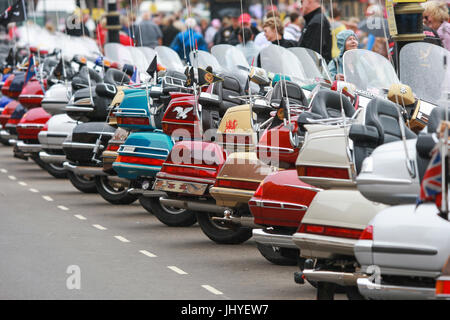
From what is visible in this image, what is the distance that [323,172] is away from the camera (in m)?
8.38

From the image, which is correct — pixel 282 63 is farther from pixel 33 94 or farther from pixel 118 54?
pixel 33 94

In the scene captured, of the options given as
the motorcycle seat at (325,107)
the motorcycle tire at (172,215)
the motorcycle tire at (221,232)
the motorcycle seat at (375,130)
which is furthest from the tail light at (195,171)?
the motorcycle seat at (375,130)

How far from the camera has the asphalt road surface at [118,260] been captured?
9195mm

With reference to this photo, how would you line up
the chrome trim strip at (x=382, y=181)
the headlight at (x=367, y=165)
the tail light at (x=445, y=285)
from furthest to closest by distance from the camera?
the headlight at (x=367, y=165) < the chrome trim strip at (x=382, y=181) < the tail light at (x=445, y=285)

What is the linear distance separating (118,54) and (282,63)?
Result: 6.83m

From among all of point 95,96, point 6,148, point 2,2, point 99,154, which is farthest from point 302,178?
point 2,2

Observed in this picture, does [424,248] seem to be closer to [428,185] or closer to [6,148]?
[428,185]

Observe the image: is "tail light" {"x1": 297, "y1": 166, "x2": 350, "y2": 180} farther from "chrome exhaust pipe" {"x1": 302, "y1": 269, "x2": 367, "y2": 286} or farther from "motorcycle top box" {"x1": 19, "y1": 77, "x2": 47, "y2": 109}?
"motorcycle top box" {"x1": 19, "y1": 77, "x2": 47, "y2": 109}

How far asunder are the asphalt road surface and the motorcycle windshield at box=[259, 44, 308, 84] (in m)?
1.91

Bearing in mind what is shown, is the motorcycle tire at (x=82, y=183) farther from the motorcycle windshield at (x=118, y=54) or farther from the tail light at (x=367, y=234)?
the tail light at (x=367, y=234)

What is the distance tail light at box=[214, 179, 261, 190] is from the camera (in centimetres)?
1062

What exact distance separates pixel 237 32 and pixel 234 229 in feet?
40.5

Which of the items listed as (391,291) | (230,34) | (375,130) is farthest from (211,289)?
(230,34)

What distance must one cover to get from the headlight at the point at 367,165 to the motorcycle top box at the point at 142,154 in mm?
5630
